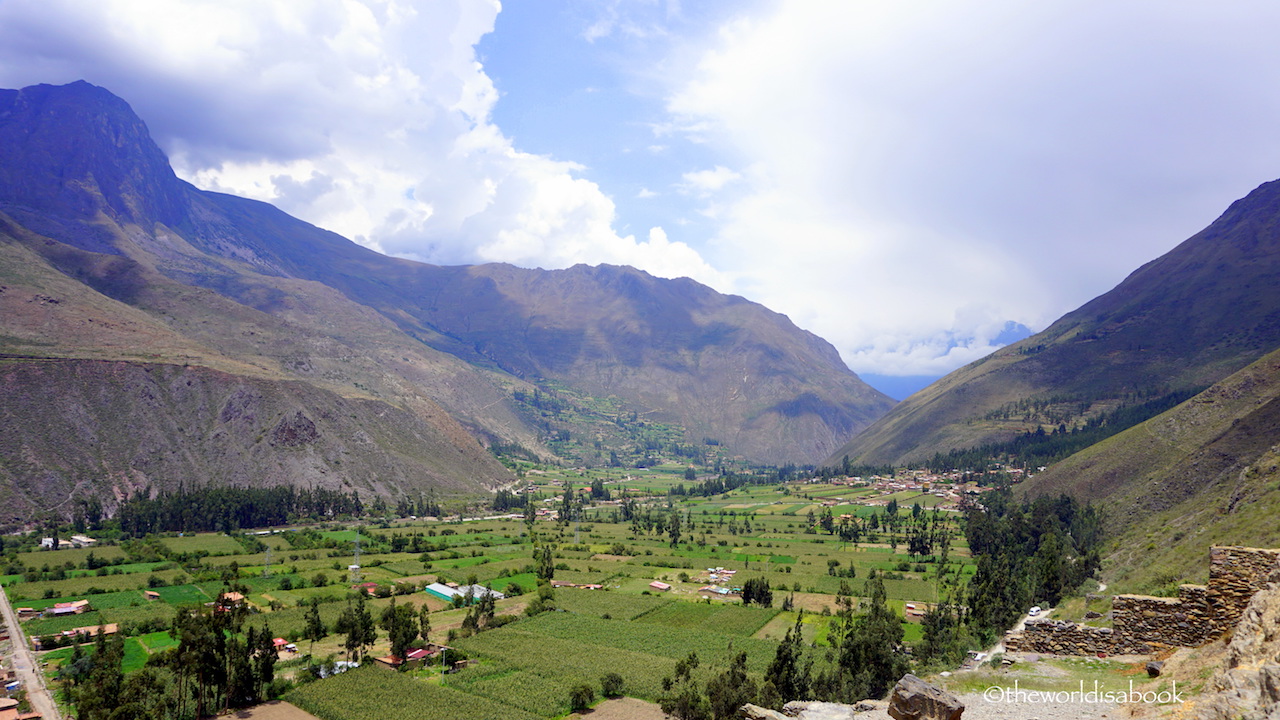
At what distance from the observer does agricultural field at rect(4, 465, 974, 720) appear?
52031mm

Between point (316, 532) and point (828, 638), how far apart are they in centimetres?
9403

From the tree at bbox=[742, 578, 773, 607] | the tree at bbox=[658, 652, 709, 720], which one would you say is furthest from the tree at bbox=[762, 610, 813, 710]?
the tree at bbox=[742, 578, 773, 607]

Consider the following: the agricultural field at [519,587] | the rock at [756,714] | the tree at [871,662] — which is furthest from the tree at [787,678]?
the rock at [756,714]

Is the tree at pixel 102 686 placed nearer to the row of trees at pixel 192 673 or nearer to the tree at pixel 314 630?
the row of trees at pixel 192 673

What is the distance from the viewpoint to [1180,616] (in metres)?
19.6

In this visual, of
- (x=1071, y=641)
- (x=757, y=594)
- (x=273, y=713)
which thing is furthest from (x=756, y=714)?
(x=757, y=594)

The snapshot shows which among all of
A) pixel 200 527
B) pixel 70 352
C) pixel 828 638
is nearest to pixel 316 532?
pixel 200 527

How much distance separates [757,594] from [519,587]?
3148 cm

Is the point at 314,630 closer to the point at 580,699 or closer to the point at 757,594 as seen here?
the point at 580,699

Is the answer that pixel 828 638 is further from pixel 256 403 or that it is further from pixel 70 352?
pixel 70 352

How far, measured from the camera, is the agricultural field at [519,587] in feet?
171

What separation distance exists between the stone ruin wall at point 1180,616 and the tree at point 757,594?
60.6 metres

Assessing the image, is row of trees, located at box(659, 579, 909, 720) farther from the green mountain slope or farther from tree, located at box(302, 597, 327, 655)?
tree, located at box(302, 597, 327, 655)

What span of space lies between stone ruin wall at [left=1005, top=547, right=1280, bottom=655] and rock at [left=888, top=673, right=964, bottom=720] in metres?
8.90
